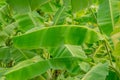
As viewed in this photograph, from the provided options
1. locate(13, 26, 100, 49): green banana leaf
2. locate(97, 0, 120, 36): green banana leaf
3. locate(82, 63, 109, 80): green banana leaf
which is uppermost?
locate(97, 0, 120, 36): green banana leaf

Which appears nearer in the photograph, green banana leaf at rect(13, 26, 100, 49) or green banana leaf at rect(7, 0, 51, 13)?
green banana leaf at rect(13, 26, 100, 49)

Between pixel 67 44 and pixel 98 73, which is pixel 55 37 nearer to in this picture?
pixel 67 44

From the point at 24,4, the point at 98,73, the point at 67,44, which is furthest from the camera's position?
the point at 24,4

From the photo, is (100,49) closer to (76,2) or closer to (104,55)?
(104,55)

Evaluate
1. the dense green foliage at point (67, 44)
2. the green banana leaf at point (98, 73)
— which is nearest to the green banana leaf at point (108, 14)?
the dense green foliage at point (67, 44)

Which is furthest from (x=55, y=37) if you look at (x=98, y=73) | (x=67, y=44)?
(x=98, y=73)

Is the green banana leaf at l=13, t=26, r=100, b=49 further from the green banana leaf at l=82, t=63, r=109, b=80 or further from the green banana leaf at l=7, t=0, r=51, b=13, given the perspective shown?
the green banana leaf at l=7, t=0, r=51, b=13

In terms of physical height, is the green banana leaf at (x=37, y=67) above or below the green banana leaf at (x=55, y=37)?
below

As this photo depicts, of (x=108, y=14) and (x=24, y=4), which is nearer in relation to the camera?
(x=108, y=14)

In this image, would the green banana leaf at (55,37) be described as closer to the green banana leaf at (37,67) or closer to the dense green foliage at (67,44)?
the dense green foliage at (67,44)

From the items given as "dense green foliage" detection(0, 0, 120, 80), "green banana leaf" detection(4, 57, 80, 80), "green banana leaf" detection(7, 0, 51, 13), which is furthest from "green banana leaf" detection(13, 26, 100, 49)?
"green banana leaf" detection(7, 0, 51, 13)

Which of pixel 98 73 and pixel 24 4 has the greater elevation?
pixel 24 4
